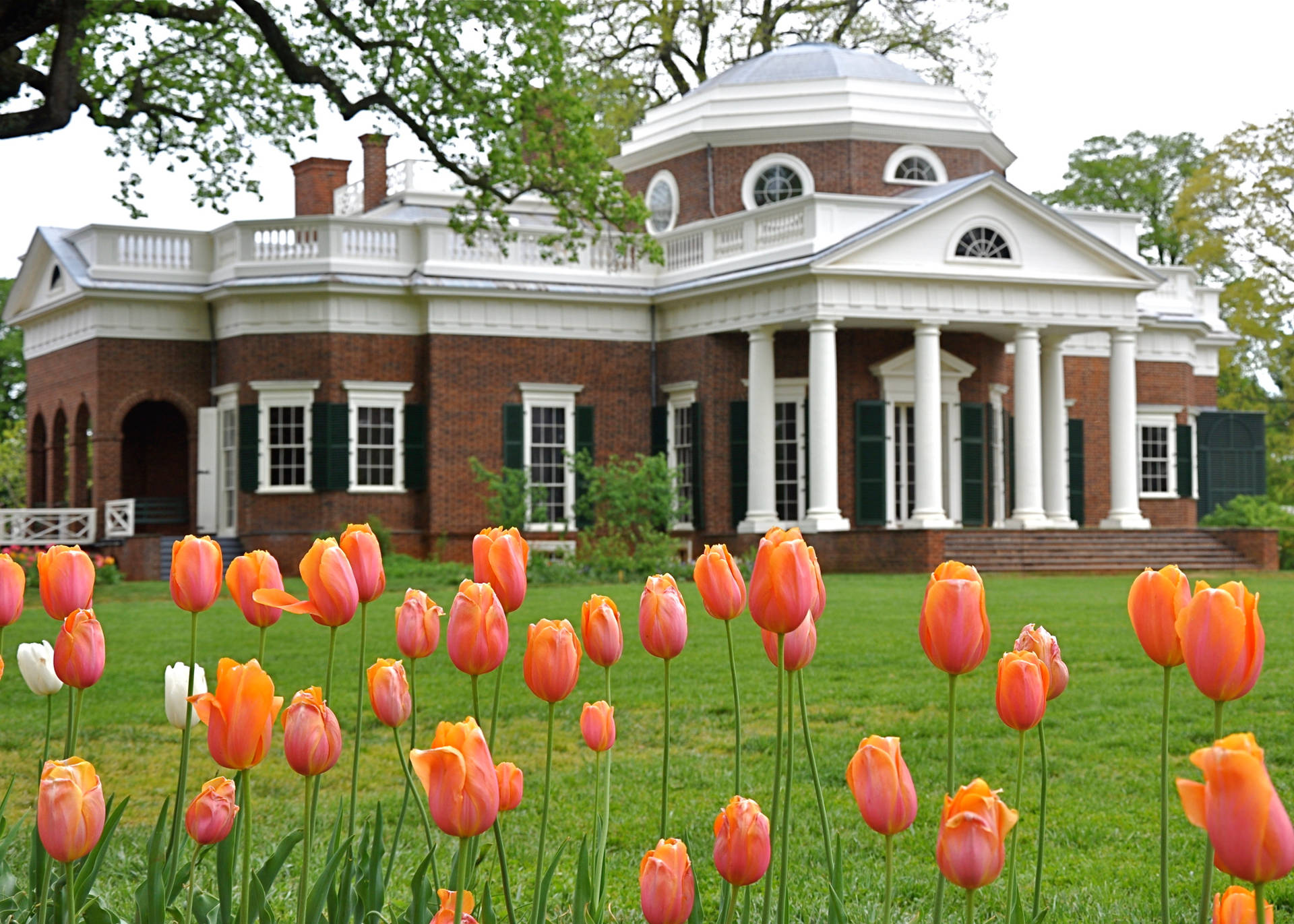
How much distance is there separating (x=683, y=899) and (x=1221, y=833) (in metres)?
0.87

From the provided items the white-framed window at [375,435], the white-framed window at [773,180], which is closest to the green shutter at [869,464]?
the white-framed window at [773,180]

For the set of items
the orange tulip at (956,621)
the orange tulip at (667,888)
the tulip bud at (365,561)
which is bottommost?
the orange tulip at (667,888)

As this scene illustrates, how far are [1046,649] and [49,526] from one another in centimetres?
2855

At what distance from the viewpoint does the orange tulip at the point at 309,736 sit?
7.73 ft

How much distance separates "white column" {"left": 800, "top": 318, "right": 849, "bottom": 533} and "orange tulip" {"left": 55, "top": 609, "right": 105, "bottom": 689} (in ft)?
79.5

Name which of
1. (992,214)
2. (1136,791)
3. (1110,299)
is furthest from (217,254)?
(1136,791)

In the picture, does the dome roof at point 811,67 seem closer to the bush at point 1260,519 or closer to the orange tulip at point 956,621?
the bush at point 1260,519

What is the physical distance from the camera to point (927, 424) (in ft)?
88.8

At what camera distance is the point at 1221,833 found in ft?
5.29

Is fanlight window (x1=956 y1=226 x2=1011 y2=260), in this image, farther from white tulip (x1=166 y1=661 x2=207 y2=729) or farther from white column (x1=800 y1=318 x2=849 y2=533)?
white tulip (x1=166 y1=661 x2=207 y2=729)

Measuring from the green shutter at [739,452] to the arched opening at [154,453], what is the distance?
10.6 meters

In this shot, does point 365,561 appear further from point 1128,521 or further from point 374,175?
point 374,175

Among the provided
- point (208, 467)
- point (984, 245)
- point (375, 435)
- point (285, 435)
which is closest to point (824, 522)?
point (984, 245)

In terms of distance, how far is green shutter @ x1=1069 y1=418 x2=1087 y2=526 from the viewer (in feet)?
105
